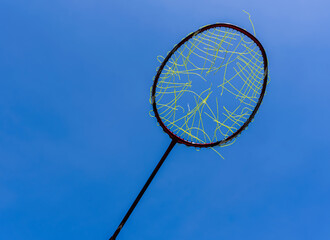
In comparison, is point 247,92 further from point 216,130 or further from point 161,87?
point 161,87

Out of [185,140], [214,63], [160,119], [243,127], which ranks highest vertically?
[214,63]

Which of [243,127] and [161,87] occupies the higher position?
[161,87]

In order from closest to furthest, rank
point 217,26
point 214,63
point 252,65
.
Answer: point 217,26 < point 252,65 < point 214,63

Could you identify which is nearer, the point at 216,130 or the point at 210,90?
the point at 216,130

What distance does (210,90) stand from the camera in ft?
18.0

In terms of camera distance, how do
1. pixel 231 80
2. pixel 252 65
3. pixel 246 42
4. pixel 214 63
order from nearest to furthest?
pixel 246 42
pixel 252 65
pixel 214 63
pixel 231 80

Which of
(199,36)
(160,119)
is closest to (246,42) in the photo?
(199,36)

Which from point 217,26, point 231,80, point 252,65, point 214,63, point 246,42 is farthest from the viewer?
point 231,80

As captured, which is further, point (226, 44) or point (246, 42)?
point (226, 44)

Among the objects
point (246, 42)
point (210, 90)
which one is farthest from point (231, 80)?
point (246, 42)

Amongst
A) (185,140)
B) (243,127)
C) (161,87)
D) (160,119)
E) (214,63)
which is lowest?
(243,127)

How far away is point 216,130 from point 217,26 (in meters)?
1.72

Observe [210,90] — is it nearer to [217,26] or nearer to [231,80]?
[231,80]

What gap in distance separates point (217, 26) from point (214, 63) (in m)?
1.24
